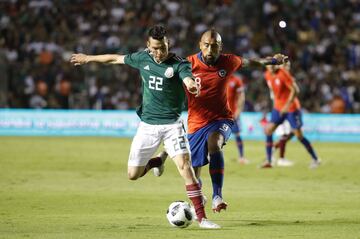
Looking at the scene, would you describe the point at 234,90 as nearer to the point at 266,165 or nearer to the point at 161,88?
the point at 266,165

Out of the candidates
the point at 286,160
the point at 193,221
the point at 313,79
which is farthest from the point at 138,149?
the point at 313,79

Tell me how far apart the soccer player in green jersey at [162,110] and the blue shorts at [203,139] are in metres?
1.22

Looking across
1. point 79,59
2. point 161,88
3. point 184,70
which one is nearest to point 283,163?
point 79,59

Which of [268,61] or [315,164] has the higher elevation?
[268,61]

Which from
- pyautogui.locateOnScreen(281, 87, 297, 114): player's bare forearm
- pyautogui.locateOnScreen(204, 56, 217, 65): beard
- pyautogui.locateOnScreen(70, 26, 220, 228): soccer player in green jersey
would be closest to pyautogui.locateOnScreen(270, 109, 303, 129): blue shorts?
pyautogui.locateOnScreen(281, 87, 297, 114): player's bare forearm

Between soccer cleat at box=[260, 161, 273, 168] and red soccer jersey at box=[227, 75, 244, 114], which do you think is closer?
soccer cleat at box=[260, 161, 273, 168]

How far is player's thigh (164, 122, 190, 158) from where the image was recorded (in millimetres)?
10719

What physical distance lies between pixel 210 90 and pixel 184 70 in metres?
1.78

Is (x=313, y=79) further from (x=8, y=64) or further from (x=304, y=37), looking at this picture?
(x=8, y=64)

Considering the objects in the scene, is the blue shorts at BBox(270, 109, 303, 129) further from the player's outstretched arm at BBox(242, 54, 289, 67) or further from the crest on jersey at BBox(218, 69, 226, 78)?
the crest on jersey at BBox(218, 69, 226, 78)

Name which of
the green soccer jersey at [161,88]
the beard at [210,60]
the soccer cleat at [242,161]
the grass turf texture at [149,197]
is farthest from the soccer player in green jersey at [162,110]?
the soccer cleat at [242,161]

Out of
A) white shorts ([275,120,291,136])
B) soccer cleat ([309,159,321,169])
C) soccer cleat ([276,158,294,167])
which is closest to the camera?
soccer cleat ([309,159,321,169])

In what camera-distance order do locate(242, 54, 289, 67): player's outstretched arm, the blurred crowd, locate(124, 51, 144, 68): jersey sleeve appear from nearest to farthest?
locate(124, 51, 144, 68): jersey sleeve < locate(242, 54, 289, 67): player's outstretched arm < the blurred crowd

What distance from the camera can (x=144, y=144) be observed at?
1109cm
